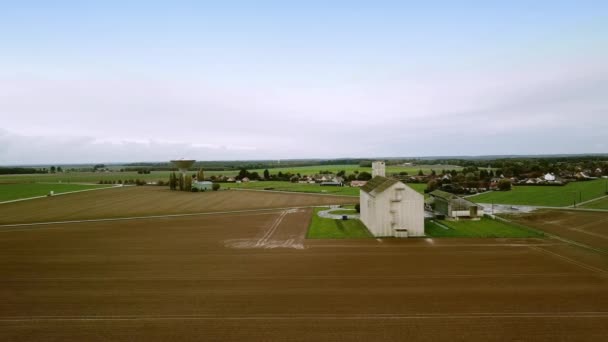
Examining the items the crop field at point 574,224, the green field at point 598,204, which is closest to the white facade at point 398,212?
the crop field at point 574,224

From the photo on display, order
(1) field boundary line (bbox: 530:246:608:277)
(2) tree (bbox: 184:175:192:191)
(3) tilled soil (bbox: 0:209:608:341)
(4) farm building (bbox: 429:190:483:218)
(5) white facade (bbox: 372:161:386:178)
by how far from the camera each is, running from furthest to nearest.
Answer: (2) tree (bbox: 184:175:192:191)
(5) white facade (bbox: 372:161:386:178)
(4) farm building (bbox: 429:190:483:218)
(1) field boundary line (bbox: 530:246:608:277)
(3) tilled soil (bbox: 0:209:608:341)

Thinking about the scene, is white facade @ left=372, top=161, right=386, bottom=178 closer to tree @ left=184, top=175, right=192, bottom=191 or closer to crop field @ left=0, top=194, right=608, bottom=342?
crop field @ left=0, top=194, right=608, bottom=342

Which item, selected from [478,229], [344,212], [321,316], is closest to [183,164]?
[344,212]

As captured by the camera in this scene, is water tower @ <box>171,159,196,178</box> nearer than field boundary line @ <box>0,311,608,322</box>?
No

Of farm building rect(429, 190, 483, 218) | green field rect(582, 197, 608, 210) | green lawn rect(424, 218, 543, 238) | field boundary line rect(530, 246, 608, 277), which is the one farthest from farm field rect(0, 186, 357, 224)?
field boundary line rect(530, 246, 608, 277)

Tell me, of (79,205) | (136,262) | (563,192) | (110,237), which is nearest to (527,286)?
(136,262)

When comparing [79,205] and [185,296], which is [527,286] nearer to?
[185,296]

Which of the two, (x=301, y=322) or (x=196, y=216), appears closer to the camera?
(x=301, y=322)
